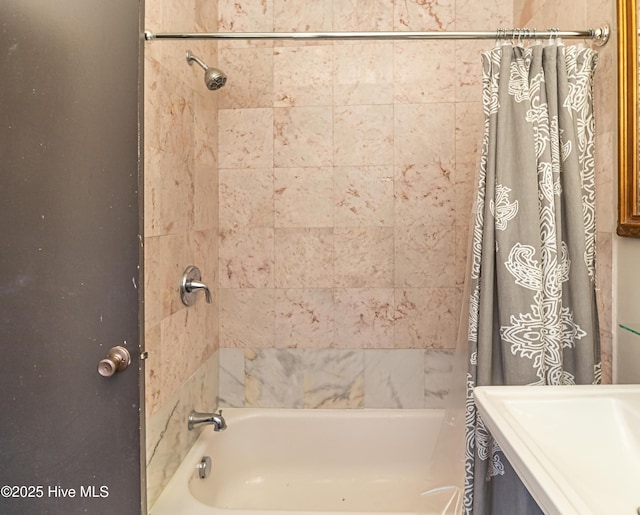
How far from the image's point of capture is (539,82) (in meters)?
1.31

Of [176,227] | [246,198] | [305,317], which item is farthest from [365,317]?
[176,227]

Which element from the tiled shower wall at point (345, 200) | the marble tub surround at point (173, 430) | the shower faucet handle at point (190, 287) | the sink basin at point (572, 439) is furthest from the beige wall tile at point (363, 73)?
the sink basin at point (572, 439)

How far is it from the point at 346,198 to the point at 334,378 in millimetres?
796

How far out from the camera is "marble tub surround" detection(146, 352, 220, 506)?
1433mm

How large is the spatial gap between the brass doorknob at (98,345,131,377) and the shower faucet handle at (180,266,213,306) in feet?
1.80

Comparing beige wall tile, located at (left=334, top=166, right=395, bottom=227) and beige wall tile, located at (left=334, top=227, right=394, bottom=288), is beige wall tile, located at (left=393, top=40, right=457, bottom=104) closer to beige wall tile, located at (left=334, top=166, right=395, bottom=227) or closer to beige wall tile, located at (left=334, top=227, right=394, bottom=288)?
beige wall tile, located at (left=334, top=166, right=395, bottom=227)

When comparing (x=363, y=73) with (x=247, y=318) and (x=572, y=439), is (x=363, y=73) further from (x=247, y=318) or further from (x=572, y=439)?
(x=572, y=439)

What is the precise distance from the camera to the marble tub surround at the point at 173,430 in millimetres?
1433

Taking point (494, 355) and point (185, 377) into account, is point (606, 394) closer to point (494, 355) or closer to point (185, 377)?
point (494, 355)

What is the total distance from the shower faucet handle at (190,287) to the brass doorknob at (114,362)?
55 centimetres

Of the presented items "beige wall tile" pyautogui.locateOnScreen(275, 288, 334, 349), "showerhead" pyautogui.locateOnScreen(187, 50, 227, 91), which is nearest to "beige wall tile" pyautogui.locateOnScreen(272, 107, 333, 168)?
"showerhead" pyautogui.locateOnScreen(187, 50, 227, 91)

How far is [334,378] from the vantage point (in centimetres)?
213

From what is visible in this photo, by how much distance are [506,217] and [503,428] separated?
595 mm

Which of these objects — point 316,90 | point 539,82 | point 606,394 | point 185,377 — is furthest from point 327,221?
point 606,394
